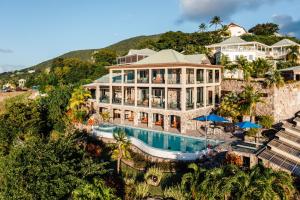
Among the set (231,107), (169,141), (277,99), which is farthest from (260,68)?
(169,141)

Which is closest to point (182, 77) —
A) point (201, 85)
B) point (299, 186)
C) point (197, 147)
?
point (201, 85)

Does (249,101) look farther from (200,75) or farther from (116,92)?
(116,92)

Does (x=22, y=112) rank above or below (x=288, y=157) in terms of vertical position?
above

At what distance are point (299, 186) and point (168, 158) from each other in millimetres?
10663

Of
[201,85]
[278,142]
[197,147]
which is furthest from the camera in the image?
[201,85]

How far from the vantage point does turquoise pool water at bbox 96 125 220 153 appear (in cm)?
2800

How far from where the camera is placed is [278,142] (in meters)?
25.3

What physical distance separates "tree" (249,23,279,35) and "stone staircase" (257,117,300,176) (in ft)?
261

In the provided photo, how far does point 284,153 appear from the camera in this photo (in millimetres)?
23469

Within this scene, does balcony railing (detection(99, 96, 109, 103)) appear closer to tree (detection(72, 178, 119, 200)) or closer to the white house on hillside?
tree (detection(72, 178, 119, 200))

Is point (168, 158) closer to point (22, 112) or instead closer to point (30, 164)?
point (30, 164)

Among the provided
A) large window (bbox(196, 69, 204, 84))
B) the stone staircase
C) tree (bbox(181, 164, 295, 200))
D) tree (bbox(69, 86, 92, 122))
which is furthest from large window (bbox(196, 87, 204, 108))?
tree (bbox(181, 164, 295, 200))

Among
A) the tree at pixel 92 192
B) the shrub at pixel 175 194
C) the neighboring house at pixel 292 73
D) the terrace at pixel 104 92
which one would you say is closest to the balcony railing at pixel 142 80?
the terrace at pixel 104 92

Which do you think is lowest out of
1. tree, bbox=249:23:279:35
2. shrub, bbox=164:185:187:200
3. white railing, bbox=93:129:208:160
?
shrub, bbox=164:185:187:200
